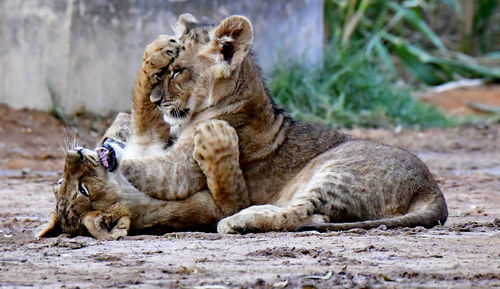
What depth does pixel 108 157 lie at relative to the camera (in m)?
5.39

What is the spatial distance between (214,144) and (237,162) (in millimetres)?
193

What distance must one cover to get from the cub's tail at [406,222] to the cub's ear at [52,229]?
1284mm

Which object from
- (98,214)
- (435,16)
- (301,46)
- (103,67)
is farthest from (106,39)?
(435,16)

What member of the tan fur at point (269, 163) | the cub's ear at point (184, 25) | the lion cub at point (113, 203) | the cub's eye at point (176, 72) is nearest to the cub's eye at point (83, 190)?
the lion cub at point (113, 203)

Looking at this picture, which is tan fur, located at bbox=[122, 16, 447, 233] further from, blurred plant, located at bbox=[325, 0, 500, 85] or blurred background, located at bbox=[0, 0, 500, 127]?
blurred plant, located at bbox=[325, 0, 500, 85]

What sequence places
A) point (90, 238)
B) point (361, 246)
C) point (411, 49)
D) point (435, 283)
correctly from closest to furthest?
point (435, 283), point (361, 246), point (90, 238), point (411, 49)

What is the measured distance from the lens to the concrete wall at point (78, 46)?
996 centimetres

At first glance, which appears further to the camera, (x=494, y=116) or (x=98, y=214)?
(x=494, y=116)

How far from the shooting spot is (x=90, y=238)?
503 cm

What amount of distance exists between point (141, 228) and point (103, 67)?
5045mm

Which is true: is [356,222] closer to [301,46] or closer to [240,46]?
[240,46]

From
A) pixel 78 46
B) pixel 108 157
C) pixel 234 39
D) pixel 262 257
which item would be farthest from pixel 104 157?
pixel 78 46

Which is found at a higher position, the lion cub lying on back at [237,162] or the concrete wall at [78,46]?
the concrete wall at [78,46]

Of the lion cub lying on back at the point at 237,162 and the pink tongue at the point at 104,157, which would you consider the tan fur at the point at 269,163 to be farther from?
the pink tongue at the point at 104,157
